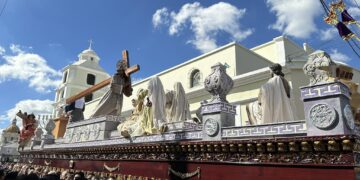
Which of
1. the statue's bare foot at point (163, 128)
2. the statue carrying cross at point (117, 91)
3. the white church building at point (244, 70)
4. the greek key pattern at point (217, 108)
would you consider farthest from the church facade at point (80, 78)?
the greek key pattern at point (217, 108)

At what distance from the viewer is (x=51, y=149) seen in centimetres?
1325

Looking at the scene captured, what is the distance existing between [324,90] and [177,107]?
195 inches

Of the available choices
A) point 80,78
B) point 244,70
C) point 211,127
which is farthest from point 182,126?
point 80,78

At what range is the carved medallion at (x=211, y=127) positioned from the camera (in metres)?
5.57

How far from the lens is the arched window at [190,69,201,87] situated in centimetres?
1727

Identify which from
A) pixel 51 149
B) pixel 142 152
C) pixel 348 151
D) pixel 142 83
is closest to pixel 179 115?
pixel 142 152

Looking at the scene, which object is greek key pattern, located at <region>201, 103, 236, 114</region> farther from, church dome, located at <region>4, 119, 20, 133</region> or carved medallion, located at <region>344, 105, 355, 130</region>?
church dome, located at <region>4, 119, 20, 133</region>

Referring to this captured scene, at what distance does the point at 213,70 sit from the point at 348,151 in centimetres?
313

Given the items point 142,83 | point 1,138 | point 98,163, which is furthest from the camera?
point 1,138

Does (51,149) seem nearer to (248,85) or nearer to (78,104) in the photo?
(78,104)

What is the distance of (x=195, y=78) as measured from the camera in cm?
1756

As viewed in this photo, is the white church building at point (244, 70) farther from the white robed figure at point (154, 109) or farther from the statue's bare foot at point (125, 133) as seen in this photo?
the statue's bare foot at point (125, 133)

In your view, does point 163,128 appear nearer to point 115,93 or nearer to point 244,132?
point 244,132

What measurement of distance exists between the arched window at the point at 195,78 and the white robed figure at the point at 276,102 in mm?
11286
